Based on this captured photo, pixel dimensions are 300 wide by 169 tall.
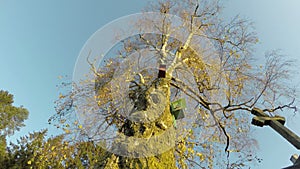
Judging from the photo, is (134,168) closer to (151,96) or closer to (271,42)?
(151,96)

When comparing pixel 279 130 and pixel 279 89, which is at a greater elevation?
pixel 279 89

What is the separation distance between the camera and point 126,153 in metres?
2.84

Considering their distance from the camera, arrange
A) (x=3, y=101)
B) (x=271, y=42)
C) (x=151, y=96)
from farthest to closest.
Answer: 1. (x=3, y=101)
2. (x=271, y=42)
3. (x=151, y=96)

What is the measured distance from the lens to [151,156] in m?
2.85

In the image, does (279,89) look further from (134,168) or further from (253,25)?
(134,168)

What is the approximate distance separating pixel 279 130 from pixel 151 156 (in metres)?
1.57

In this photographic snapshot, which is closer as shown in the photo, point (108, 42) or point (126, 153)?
point (126, 153)

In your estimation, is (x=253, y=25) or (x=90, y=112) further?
(x=253, y=25)

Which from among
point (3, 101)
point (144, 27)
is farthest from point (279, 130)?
point (3, 101)

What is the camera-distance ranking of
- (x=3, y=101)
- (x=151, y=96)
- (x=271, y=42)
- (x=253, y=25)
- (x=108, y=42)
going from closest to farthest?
(x=151, y=96) < (x=108, y=42) < (x=253, y=25) < (x=271, y=42) < (x=3, y=101)

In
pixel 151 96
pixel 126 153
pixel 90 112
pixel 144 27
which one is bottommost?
pixel 126 153

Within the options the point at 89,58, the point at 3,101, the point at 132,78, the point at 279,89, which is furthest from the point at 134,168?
the point at 3,101

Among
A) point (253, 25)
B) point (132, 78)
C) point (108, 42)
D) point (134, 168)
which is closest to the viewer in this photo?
point (134, 168)

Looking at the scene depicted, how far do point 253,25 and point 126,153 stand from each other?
4577 millimetres
